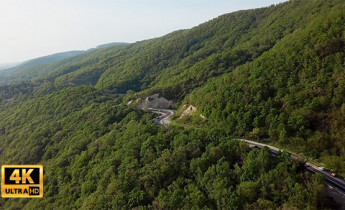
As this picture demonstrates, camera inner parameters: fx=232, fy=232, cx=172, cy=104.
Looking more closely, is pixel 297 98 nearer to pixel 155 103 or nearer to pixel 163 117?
pixel 163 117

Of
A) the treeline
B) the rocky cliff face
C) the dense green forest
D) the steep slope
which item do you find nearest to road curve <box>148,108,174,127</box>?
the rocky cliff face

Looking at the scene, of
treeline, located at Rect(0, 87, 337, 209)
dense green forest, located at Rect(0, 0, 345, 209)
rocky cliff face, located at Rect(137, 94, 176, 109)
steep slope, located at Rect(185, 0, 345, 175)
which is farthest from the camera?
rocky cliff face, located at Rect(137, 94, 176, 109)

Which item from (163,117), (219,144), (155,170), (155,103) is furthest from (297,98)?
(155,103)

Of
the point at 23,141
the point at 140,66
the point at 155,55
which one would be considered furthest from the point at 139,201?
the point at 155,55

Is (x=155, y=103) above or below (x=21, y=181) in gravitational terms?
above

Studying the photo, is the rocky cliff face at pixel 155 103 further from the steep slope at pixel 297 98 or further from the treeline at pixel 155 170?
the steep slope at pixel 297 98

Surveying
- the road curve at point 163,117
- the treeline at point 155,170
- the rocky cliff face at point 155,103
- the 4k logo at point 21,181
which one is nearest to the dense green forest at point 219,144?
the treeline at point 155,170

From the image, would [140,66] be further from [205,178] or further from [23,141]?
[205,178]

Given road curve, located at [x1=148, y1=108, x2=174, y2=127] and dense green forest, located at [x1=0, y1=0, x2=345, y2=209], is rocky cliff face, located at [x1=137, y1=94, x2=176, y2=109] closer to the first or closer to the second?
dense green forest, located at [x1=0, y1=0, x2=345, y2=209]
